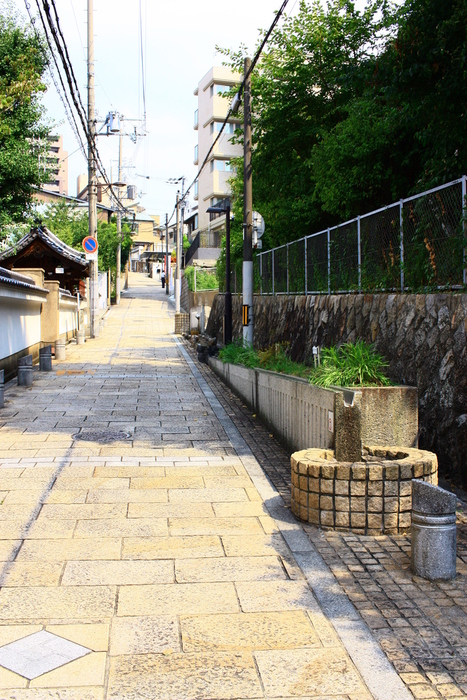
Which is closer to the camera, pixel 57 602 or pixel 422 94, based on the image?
pixel 57 602

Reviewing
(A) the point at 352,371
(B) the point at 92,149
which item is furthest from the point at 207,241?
(A) the point at 352,371

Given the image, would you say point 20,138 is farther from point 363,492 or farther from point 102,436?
point 363,492

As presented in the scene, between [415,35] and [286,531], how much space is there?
6983 mm

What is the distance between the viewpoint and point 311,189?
19172 millimetres

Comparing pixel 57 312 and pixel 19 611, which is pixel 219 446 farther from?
pixel 57 312

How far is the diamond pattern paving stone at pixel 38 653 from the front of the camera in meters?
3.51

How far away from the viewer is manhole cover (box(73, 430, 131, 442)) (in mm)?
9367

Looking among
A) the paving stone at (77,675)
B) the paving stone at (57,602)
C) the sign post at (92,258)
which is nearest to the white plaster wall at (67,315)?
the sign post at (92,258)

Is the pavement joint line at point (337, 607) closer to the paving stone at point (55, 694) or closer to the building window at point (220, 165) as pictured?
the paving stone at point (55, 694)

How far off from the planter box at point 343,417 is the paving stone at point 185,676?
2.72 m

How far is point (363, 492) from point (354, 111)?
1140 centimetres

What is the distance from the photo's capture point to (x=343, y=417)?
6.05 meters

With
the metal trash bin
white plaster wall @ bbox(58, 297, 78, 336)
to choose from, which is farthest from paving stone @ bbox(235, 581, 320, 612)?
white plaster wall @ bbox(58, 297, 78, 336)

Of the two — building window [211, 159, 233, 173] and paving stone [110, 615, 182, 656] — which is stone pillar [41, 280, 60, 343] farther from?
building window [211, 159, 233, 173]
